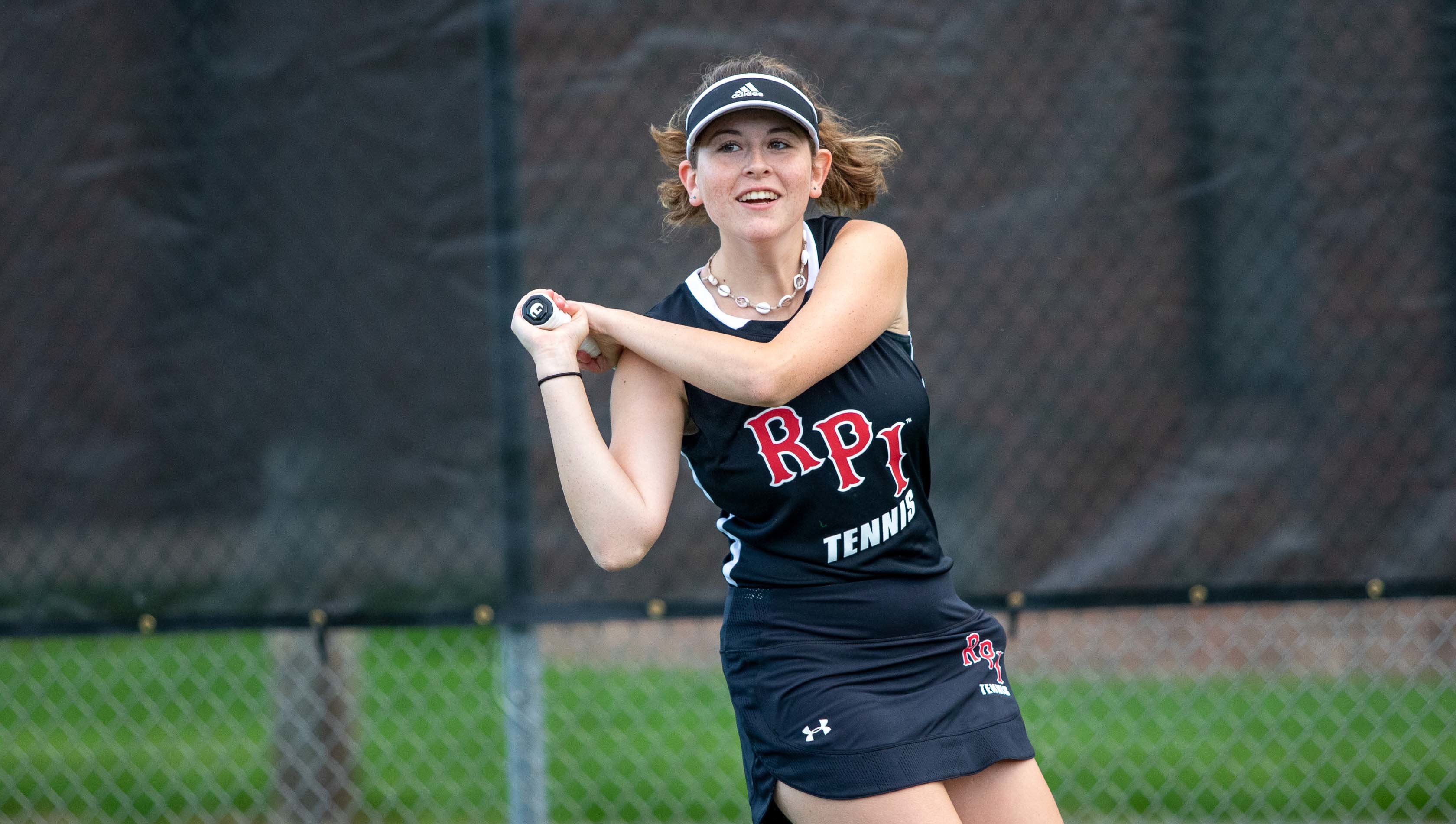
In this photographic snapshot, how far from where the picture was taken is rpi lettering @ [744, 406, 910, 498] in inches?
82.6

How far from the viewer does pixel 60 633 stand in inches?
135

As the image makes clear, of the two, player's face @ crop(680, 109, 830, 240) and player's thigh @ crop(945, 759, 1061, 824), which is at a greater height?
player's face @ crop(680, 109, 830, 240)

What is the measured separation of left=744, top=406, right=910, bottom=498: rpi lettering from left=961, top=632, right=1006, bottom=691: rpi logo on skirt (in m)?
0.37

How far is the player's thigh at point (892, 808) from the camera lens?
1.96m

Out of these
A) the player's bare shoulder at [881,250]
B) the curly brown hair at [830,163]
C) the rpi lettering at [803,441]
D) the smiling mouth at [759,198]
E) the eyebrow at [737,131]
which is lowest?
the rpi lettering at [803,441]

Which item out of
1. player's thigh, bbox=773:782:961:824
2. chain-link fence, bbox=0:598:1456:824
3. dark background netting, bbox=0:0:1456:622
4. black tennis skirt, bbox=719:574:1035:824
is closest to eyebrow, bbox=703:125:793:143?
black tennis skirt, bbox=719:574:1035:824

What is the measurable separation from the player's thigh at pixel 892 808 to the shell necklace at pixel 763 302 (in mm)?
847

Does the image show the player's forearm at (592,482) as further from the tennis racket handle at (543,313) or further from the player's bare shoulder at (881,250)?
the player's bare shoulder at (881,250)

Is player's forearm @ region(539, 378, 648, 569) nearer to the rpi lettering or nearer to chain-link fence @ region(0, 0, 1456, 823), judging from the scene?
the rpi lettering

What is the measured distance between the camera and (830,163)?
2.31 m

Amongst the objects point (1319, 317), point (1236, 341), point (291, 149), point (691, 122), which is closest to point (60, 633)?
point (291, 149)

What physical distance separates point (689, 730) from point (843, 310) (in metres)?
3.57

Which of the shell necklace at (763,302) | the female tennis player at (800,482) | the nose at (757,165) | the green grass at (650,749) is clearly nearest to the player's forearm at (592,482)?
the female tennis player at (800,482)

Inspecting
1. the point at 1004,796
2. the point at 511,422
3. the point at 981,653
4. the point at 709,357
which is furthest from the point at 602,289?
the point at 1004,796
